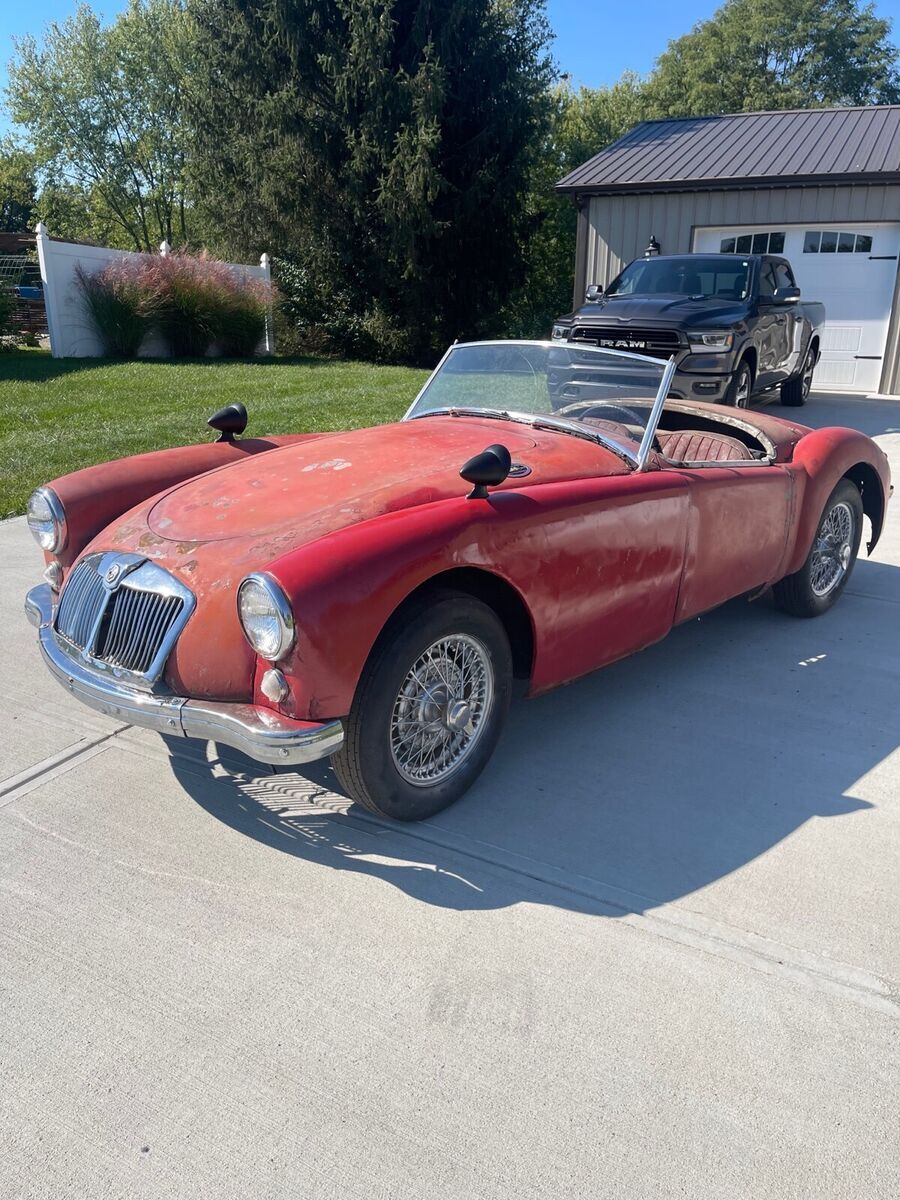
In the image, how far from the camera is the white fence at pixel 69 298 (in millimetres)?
14539

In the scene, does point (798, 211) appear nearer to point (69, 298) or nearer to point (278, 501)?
→ point (69, 298)

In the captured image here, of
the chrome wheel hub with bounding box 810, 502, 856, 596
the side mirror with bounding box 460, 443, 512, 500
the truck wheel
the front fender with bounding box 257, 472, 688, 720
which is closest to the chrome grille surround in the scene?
the front fender with bounding box 257, 472, 688, 720

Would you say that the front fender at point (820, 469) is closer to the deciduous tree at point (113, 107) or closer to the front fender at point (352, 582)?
the front fender at point (352, 582)

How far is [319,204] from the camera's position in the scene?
18.4 m

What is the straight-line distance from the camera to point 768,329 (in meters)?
10.8

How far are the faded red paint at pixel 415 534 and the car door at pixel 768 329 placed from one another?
21.5 ft

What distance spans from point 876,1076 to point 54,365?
47.4 ft

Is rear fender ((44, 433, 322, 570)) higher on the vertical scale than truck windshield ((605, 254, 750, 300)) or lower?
lower

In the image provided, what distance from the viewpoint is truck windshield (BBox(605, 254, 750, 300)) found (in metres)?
10.8

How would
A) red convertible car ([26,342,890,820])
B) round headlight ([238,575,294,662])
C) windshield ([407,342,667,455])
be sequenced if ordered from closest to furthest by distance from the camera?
round headlight ([238,575,294,662]) < red convertible car ([26,342,890,820]) < windshield ([407,342,667,455])

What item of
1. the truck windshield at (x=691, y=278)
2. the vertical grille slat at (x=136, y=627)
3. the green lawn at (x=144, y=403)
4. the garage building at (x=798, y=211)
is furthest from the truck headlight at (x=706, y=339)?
the vertical grille slat at (x=136, y=627)

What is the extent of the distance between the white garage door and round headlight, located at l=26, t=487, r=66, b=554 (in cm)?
1338

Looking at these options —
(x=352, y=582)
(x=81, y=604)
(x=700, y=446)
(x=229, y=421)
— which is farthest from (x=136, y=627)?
(x=700, y=446)

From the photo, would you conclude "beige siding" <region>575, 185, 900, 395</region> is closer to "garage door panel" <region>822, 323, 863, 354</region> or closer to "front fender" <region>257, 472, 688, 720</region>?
"garage door panel" <region>822, 323, 863, 354</region>
